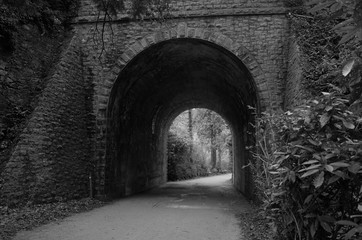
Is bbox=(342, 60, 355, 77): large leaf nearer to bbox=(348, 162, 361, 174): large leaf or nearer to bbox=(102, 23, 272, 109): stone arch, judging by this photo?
bbox=(348, 162, 361, 174): large leaf

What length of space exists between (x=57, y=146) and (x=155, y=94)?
5754mm

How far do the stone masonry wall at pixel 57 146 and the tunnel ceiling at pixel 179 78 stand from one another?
4.13ft

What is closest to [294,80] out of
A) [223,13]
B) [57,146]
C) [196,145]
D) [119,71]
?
[223,13]

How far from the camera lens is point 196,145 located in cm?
2605

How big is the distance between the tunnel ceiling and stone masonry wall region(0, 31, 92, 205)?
4.13 ft

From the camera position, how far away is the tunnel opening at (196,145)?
21261 mm

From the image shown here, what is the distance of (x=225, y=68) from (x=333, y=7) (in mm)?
8483

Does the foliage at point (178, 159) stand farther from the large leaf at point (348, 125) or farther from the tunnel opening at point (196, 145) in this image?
the large leaf at point (348, 125)

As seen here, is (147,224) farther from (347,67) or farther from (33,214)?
(347,67)

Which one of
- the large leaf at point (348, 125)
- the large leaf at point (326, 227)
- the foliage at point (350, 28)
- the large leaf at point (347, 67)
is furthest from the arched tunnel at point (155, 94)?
the large leaf at point (347, 67)

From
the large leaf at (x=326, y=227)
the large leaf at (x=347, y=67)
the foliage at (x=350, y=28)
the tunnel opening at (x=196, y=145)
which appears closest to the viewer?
the foliage at (x=350, y=28)

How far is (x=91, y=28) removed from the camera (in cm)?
957

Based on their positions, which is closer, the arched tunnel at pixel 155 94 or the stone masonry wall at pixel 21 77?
the stone masonry wall at pixel 21 77

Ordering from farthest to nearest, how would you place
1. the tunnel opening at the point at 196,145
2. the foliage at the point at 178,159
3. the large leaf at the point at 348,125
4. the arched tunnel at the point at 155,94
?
1. the tunnel opening at the point at 196,145
2. the foliage at the point at 178,159
3. the arched tunnel at the point at 155,94
4. the large leaf at the point at 348,125
